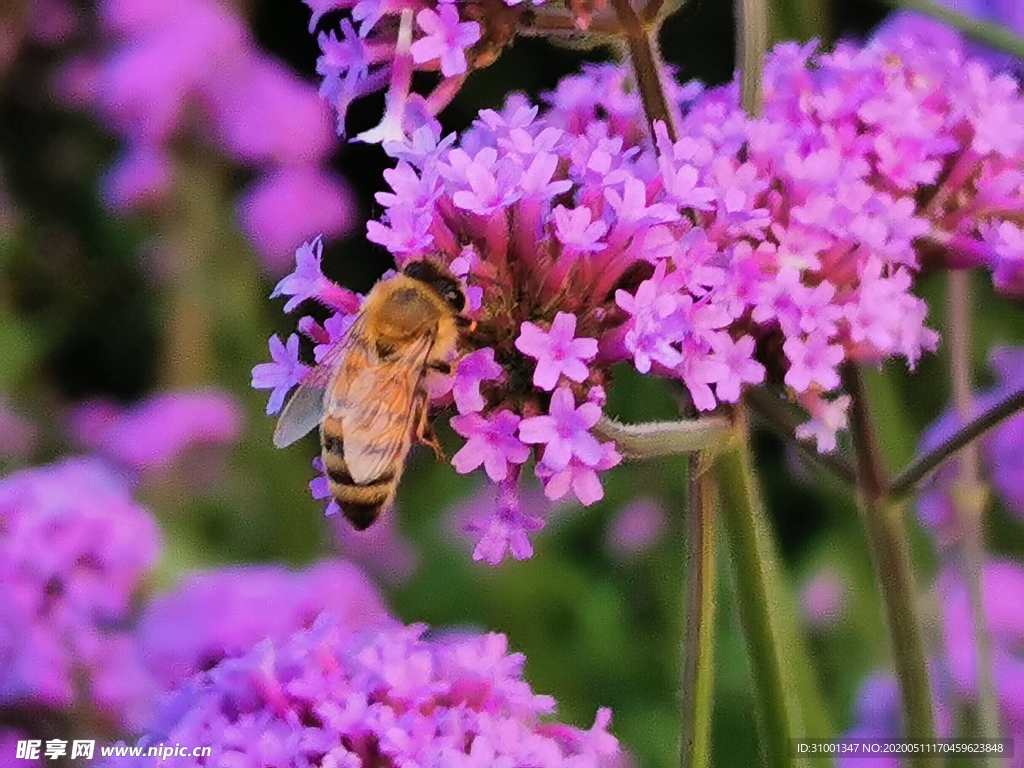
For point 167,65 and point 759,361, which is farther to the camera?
point 167,65

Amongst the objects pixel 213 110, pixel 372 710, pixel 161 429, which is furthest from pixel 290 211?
pixel 372 710

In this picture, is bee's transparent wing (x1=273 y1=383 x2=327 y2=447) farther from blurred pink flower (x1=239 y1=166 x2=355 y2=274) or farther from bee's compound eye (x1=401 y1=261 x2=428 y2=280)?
blurred pink flower (x1=239 y1=166 x2=355 y2=274)

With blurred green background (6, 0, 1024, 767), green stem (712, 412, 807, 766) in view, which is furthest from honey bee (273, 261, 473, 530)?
blurred green background (6, 0, 1024, 767)

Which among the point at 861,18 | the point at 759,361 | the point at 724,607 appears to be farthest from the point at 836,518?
the point at 759,361

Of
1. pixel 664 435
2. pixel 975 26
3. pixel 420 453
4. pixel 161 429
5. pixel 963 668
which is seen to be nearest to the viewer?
pixel 664 435

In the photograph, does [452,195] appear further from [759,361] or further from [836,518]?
[836,518]

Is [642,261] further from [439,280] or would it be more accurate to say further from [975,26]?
[975,26]

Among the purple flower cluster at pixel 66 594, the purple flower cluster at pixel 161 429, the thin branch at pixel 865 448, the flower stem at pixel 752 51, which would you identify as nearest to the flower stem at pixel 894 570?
the thin branch at pixel 865 448

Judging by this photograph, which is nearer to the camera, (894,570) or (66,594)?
(894,570)

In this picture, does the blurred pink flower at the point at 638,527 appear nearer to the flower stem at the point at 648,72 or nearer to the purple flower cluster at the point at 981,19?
the purple flower cluster at the point at 981,19
